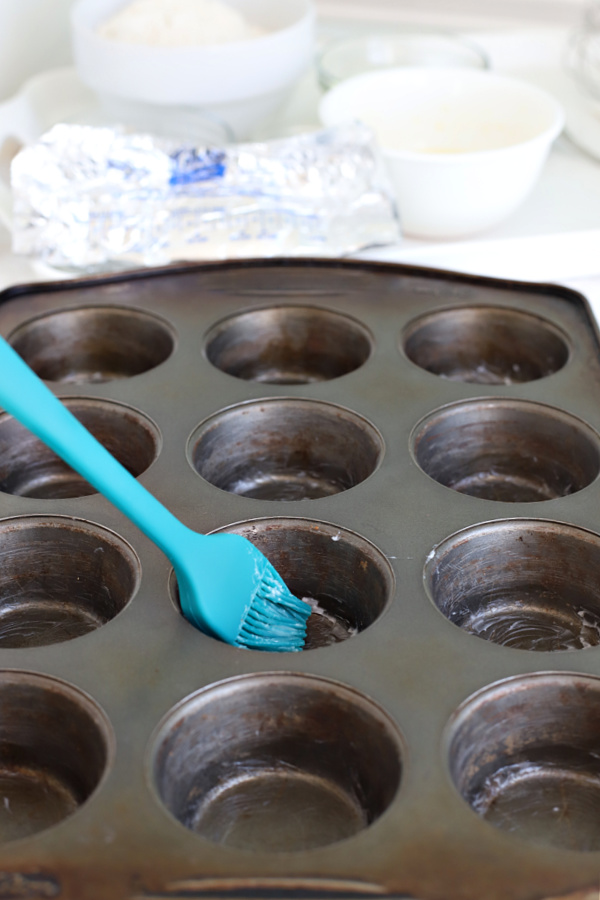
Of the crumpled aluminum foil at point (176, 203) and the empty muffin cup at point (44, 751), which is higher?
the crumpled aluminum foil at point (176, 203)

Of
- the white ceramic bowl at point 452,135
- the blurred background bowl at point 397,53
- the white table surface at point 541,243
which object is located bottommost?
the white table surface at point 541,243

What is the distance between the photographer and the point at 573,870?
1.87ft

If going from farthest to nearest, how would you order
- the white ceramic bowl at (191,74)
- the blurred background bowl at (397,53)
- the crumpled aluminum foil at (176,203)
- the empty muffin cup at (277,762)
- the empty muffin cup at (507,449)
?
1. the blurred background bowl at (397,53)
2. the white ceramic bowl at (191,74)
3. the crumpled aluminum foil at (176,203)
4. the empty muffin cup at (507,449)
5. the empty muffin cup at (277,762)

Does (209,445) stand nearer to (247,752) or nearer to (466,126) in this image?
(247,752)

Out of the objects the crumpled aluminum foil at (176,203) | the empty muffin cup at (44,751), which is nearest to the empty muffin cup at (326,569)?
the empty muffin cup at (44,751)

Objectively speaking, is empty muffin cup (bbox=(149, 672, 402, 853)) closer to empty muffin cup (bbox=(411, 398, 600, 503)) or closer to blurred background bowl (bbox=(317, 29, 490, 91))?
empty muffin cup (bbox=(411, 398, 600, 503))

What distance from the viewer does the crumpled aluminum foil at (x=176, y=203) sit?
4.24ft

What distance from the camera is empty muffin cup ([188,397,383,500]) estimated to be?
1.03m

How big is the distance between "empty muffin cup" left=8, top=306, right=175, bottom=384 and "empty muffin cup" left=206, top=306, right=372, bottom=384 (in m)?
0.08

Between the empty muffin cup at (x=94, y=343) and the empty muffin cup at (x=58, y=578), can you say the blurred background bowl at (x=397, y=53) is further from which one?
the empty muffin cup at (x=58, y=578)

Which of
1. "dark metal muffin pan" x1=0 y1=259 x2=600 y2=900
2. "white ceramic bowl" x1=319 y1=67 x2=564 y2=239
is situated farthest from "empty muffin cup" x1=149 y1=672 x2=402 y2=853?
"white ceramic bowl" x1=319 y1=67 x2=564 y2=239

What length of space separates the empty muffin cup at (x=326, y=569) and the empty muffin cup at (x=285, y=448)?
0.14 m

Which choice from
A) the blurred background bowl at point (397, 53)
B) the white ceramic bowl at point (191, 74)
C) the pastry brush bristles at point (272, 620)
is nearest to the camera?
the pastry brush bristles at point (272, 620)

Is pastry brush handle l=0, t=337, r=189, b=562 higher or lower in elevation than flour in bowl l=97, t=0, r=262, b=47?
lower
